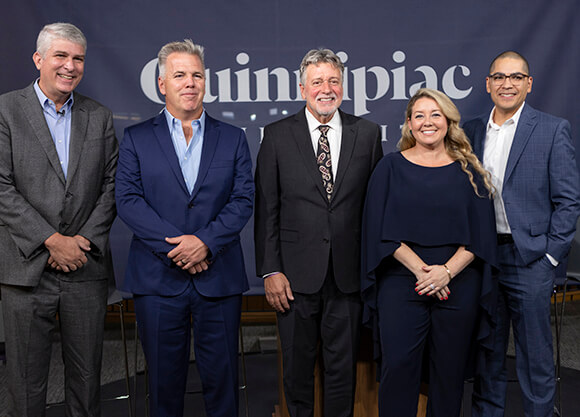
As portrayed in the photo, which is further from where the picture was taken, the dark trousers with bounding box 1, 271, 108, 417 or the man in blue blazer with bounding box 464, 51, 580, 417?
the man in blue blazer with bounding box 464, 51, 580, 417

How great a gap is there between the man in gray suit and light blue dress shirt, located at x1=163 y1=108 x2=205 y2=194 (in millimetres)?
312

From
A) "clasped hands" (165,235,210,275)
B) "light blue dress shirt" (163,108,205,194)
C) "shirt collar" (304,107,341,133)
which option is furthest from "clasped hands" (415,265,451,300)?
"light blue dress shirt" (163,108,205,194)

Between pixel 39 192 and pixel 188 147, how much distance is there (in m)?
0.61

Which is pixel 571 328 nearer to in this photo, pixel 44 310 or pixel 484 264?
pixel 484 264

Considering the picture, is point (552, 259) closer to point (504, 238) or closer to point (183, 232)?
point (504, 238)

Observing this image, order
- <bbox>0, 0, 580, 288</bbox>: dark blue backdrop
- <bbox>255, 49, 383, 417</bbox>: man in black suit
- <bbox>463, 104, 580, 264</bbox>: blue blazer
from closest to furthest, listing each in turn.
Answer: <bbox>255, 49, 383, 417</bbox>: man in black suit → <bbox>463, 104, 580, 264</bbox>: blue blazer → <bbox>0, 0, 580, 288</bbox>: dark blue backdrop

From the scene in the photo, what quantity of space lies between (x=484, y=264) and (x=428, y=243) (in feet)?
0.86

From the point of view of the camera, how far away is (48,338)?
2346 mm

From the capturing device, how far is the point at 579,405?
10.3 ft

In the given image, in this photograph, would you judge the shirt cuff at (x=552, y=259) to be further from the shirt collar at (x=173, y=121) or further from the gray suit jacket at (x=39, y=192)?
the gray suit jacket at (x=39, y=192)

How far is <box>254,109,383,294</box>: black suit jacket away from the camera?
2.36 metres

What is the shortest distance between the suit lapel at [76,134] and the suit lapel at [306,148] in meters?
0.86

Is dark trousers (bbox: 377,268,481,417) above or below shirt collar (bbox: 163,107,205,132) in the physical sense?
below

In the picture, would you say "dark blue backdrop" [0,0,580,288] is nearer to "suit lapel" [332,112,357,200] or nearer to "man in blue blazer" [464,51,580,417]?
"man in blue blazer" [464,51,580,417]
